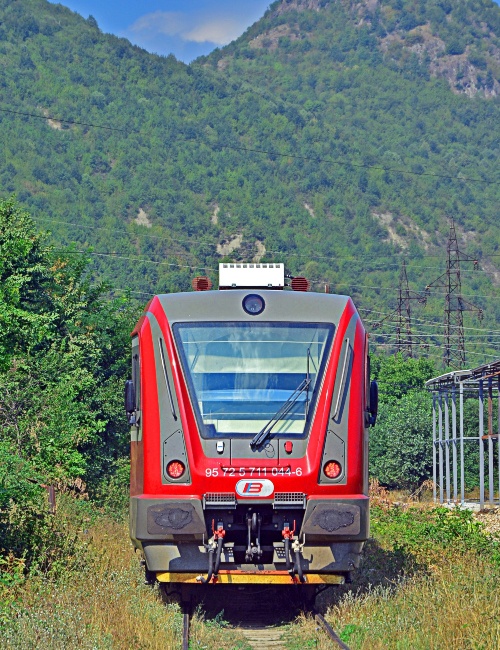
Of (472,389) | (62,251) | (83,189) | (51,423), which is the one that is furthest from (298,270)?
(51,423)

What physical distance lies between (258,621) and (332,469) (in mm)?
2030

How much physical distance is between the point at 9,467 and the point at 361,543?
464 cm

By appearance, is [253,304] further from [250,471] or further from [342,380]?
[250,471]

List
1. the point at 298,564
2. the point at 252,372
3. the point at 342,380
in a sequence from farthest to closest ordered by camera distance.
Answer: the point at 252,372, the point at 342,380, the point at 298,564

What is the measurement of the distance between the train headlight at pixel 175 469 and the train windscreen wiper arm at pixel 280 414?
0.72m

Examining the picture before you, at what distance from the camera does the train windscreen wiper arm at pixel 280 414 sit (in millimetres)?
11219

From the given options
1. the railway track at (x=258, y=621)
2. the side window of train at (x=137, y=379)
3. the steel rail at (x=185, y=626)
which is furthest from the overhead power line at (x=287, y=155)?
the steel rail at (x=185, y=626)

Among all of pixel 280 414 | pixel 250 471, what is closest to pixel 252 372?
pixel 280 414

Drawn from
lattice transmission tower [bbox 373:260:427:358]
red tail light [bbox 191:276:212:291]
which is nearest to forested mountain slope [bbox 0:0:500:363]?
lattice transmission tower [bbox 373:260:427:358]

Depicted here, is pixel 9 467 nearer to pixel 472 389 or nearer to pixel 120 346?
pixel 120 346

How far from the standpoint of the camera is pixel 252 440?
11.2 metres

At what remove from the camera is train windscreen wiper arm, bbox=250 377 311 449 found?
11.2m

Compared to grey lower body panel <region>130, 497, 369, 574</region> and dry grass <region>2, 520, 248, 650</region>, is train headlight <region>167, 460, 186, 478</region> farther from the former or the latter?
dry grass <region>2, 520, 248, 650</region>

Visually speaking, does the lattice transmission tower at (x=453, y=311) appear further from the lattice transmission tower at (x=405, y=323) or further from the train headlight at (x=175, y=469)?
the train headlight at (x=175, y=469)
